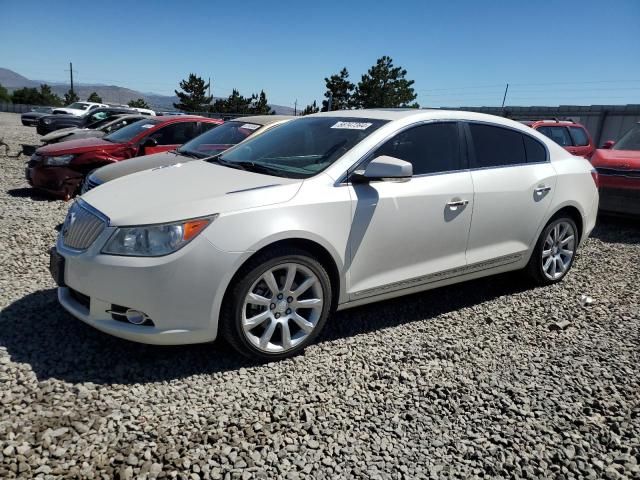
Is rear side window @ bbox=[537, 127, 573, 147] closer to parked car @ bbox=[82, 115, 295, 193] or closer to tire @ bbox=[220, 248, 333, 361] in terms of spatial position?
parked car @ bbox=[82, 115, 295, 193]

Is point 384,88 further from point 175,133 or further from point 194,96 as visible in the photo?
point 175,133

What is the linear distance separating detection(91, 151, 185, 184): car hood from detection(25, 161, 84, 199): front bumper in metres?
1.53

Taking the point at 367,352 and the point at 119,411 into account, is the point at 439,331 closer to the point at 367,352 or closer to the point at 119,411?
the point at 367,352

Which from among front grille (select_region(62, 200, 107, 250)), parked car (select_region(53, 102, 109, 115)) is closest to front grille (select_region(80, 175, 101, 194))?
front grille (select_region(62, 200, 107, 250))

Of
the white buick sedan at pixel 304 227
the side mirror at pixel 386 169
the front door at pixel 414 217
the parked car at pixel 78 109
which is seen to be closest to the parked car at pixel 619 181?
the white buick sedan at pixel 304 227

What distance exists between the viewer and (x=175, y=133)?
8.55 metres

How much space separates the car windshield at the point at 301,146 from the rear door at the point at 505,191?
3.43 feet

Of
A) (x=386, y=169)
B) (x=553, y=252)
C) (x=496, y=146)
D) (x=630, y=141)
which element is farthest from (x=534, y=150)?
(x=630, y=141)

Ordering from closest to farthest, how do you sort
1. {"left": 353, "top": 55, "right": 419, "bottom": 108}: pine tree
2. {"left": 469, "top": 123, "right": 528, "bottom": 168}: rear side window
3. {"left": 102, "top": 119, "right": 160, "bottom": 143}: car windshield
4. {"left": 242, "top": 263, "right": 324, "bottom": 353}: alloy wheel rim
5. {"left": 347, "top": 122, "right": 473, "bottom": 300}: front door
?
{"left": 242, "top": 263, "right": 324, "bottom": 353}: alloy wheel rim → {"left": 347, "top": 122, "right": 473, "bottom": 300}: front door → {"left": 469, "top": 123, "right": 528, "bottom": 168}: rear side window → {"left": 102, "top": 119, "right": 160, "bottom": 143}: car windshield → {"left": 353, "top": 55, "right": 419, "bottom": 108}: pine tree

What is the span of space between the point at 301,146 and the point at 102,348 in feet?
6.83

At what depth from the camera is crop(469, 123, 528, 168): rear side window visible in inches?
164

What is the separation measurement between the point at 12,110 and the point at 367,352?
59.8 meters

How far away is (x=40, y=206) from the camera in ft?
24.4

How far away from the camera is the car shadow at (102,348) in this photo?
9.87 feet
